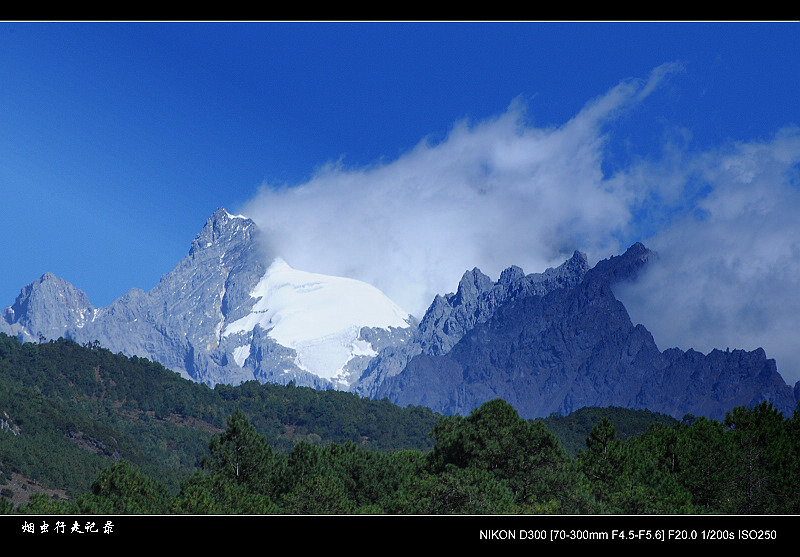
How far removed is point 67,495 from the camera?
112375 millimetres

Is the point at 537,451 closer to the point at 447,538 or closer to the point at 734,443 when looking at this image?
the point at 734,443

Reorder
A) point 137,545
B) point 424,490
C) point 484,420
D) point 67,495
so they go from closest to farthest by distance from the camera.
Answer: point 137,545 → point 424,490 → point 484,420 → point 67,495

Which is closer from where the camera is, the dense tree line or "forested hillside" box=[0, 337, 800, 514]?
"forested hillside" box=[0, 337, 800, 514]

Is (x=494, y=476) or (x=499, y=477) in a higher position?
(x=499, y=477)

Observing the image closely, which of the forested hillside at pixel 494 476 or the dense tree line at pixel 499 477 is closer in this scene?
the forested hillside at pixel 494 476

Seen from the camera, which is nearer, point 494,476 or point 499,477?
point 494,476

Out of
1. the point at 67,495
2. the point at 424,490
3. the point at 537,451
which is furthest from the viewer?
the point at 67,495

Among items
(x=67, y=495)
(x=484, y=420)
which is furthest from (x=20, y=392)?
(x=484, y=420)

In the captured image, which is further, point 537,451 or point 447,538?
point 537,451

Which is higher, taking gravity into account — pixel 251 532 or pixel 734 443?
pixel 734 443
